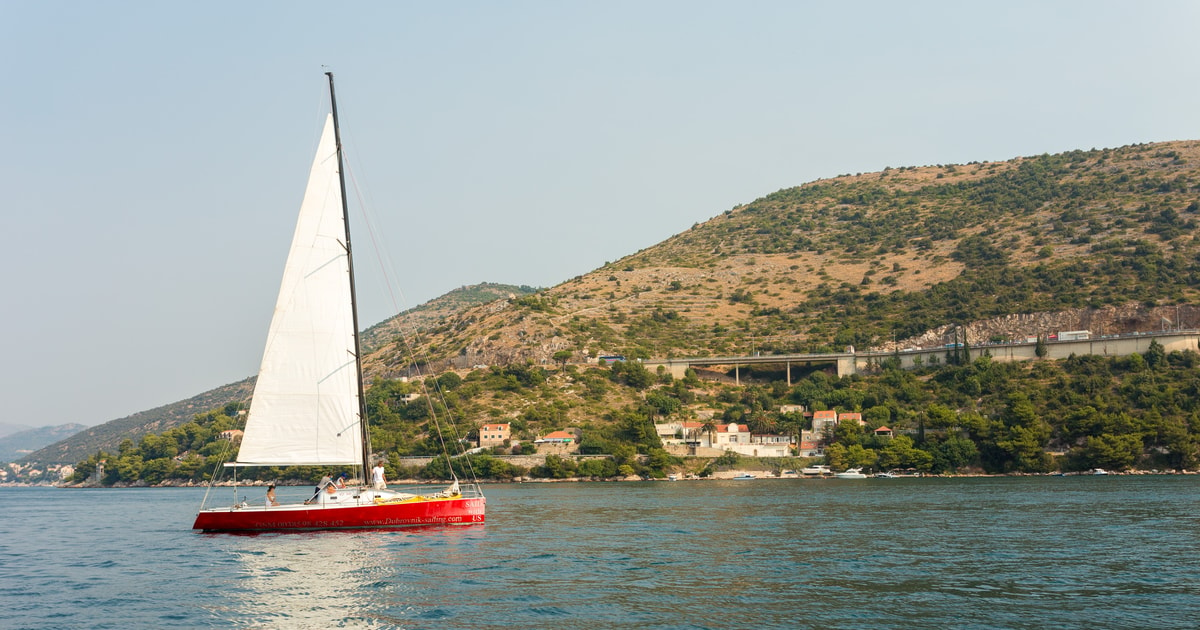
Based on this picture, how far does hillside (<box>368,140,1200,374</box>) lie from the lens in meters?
122

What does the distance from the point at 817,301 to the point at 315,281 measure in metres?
119

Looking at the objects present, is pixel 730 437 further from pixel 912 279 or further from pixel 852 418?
pixel 912 279

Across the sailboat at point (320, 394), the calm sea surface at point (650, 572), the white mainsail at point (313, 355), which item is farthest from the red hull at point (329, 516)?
the white mainsail at point (313, 355)

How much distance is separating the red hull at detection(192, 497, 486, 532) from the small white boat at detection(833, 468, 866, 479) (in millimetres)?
59437

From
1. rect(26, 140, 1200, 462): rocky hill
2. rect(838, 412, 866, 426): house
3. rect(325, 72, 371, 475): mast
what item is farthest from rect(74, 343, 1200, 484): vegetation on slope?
rect(325, 72, 371, 475): mast

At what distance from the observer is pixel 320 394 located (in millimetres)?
38000

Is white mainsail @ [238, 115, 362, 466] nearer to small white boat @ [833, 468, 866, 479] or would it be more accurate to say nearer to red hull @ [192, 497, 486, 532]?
red hull @ [192, 497, 486, 532]

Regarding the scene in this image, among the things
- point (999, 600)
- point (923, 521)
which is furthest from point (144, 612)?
point (923, 521)

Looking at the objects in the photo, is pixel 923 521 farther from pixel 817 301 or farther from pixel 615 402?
pixel 817 301

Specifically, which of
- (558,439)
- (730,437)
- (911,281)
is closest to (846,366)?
(730,437)

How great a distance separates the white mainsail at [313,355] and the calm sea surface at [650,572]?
3391 millimetres

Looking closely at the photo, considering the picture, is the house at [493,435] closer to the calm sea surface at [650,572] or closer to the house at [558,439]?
the house at [558,439]

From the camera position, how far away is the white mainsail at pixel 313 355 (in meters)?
37.3

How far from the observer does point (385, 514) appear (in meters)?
37.4
